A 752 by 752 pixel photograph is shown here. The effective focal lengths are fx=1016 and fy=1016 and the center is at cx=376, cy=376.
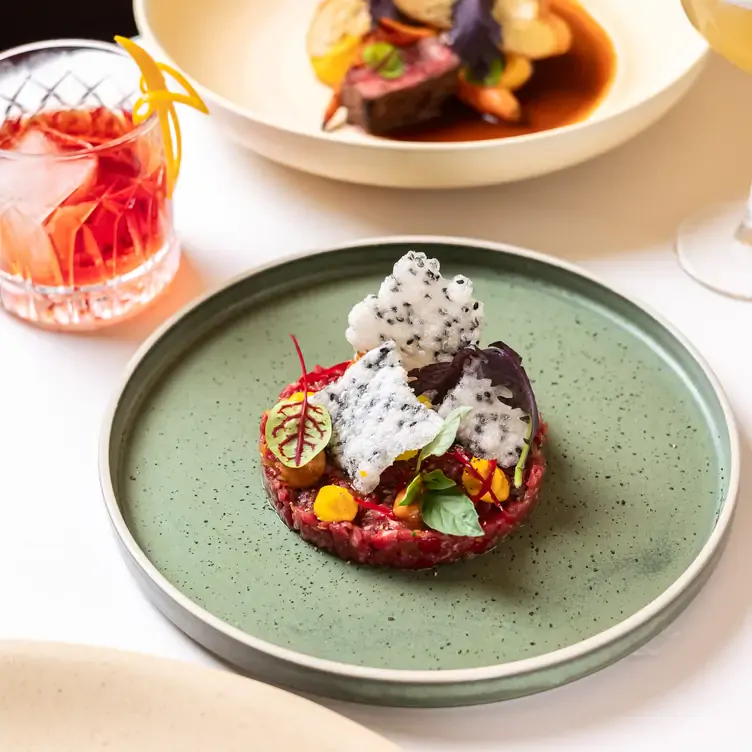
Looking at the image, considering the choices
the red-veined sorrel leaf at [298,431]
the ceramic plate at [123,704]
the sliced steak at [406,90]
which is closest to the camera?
the ceramic plate at [123,704]

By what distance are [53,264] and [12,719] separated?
65 centimetres

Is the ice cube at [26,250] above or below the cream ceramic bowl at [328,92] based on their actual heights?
below

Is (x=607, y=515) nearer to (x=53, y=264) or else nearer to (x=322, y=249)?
(x=322, y=249)

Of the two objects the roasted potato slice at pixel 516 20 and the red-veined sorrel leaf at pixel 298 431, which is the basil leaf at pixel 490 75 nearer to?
the roasted potato slice at pixel 516 20

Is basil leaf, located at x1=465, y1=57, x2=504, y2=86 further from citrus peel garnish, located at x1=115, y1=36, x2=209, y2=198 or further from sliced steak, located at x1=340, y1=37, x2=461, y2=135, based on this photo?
citrus peel garnish, located at x1=115, y1=36, x2=209, y2=198

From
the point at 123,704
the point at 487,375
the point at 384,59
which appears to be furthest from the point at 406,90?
the point at 123,704

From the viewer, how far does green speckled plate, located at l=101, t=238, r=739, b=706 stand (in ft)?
3.23

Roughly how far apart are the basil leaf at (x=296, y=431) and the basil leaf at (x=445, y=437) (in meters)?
0.11

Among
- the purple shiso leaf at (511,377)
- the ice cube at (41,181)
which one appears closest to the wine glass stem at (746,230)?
the purple shiso leaf at (511,377)

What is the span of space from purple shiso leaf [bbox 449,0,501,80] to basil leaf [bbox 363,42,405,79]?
97 millimetres

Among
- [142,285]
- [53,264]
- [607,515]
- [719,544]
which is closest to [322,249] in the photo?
[142,285]

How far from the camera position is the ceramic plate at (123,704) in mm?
884

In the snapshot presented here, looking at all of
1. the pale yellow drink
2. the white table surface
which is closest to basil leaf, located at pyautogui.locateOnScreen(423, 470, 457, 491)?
the white table surface

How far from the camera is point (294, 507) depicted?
1098 mm
